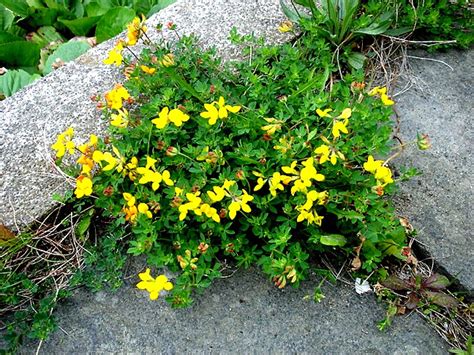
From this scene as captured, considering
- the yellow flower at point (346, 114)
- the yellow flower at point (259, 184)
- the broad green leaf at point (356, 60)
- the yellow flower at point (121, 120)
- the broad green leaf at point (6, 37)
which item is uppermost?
the yellow flower at point (121, 120)

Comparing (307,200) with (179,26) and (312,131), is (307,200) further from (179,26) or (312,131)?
(179,26)

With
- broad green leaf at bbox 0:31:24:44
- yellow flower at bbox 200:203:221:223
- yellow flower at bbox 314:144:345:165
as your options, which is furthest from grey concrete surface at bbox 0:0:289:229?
yellow flower at bbox 314:144:345:165

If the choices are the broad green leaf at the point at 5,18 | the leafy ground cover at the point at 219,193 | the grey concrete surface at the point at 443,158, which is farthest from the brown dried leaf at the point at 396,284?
the broad green leaf at the point at 5,18

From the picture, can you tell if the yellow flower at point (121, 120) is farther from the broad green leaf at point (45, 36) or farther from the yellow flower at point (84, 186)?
the broad green leaf at point (45, 36)

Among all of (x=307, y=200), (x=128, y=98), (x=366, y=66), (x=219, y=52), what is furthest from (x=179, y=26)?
(x=307, y=200)

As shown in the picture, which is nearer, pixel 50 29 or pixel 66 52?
pixel 66 52

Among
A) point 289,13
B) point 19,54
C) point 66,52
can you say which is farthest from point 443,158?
point 19,54

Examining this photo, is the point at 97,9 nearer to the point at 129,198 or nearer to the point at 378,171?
the point at 129,198
